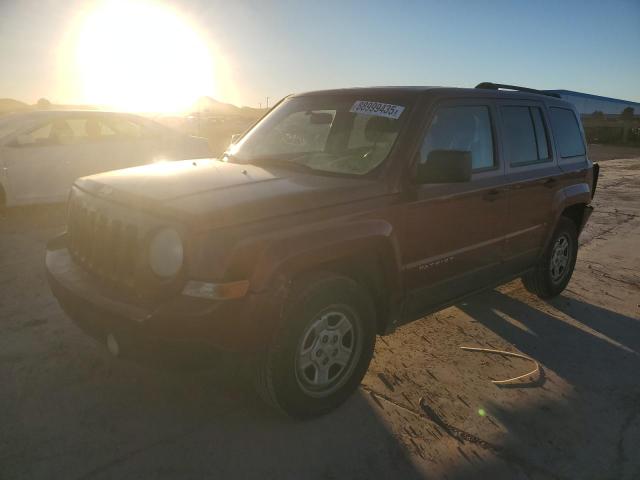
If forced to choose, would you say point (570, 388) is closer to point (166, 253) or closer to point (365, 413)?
point (365, 413)

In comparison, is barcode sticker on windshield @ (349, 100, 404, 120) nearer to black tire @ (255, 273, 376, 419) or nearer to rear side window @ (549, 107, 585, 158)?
black tire @ (255, 273, 376, 419)

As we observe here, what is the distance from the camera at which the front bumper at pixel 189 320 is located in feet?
7.81

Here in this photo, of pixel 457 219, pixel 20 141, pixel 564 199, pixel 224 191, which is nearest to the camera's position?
pixel 224 191

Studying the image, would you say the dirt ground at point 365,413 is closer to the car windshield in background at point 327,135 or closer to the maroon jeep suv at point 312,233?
the maroon jeep suv at point 312,233

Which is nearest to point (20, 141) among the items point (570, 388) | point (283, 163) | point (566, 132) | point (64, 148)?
point (64, 148)

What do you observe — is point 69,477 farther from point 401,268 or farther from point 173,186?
point 401,268

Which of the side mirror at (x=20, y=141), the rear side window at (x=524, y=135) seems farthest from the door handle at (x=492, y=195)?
the side mirror at (x=20, y=141)

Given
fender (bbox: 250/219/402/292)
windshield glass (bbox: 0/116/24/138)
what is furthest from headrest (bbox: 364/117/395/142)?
windshield glass (bbox: 0/116/24/138)

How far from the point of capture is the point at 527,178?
13.6 ft

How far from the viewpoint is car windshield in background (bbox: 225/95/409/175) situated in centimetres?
330

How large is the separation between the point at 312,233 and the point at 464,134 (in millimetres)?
1639

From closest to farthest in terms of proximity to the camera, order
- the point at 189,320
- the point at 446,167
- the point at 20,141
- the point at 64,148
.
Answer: the point at 189,320
the point at 446,167
the point at 20,141
the point at 64,148

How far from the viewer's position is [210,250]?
237 cm

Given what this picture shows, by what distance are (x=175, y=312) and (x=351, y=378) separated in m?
1.20
